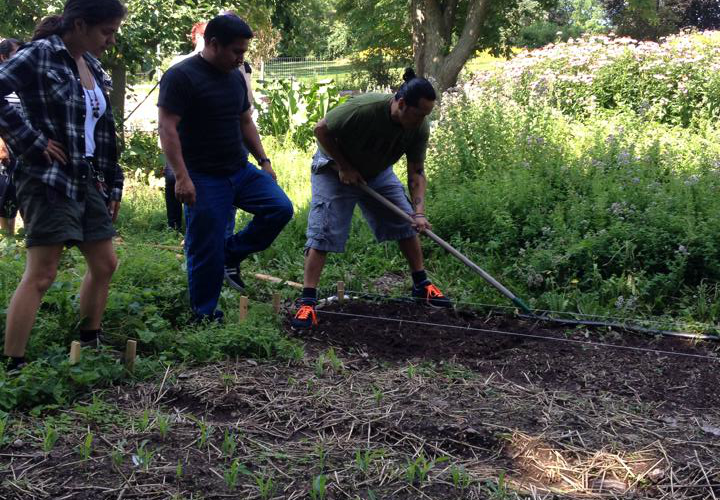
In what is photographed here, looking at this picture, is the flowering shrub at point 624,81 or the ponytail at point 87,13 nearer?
the ponytail at point 87,13

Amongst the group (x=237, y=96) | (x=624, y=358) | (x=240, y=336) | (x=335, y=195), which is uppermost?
(x=237, y=96)

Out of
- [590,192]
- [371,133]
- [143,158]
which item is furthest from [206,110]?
[143,158]

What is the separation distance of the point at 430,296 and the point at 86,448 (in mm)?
2998

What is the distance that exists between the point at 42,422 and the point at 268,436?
988 millimetres

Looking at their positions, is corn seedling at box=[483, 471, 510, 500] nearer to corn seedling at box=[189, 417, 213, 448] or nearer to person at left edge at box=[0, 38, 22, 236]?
corn seedling at box=[189, 417, 213, 448]

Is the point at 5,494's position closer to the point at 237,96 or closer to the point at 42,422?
the point at 42,422

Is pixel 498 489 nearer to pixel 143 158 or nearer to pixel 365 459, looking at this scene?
pixel 365 459

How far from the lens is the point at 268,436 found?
3.60m

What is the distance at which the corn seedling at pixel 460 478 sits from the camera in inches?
123

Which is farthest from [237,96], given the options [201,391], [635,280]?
[635,280]

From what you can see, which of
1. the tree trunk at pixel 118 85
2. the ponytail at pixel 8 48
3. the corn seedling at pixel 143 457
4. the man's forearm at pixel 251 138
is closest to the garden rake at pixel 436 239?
the man's forearm at pixel 251 138

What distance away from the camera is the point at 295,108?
40.9ft

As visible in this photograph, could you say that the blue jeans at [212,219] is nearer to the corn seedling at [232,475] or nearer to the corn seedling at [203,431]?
the corn seedling at [203,431]

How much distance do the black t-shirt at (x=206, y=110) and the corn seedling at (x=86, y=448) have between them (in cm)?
204
